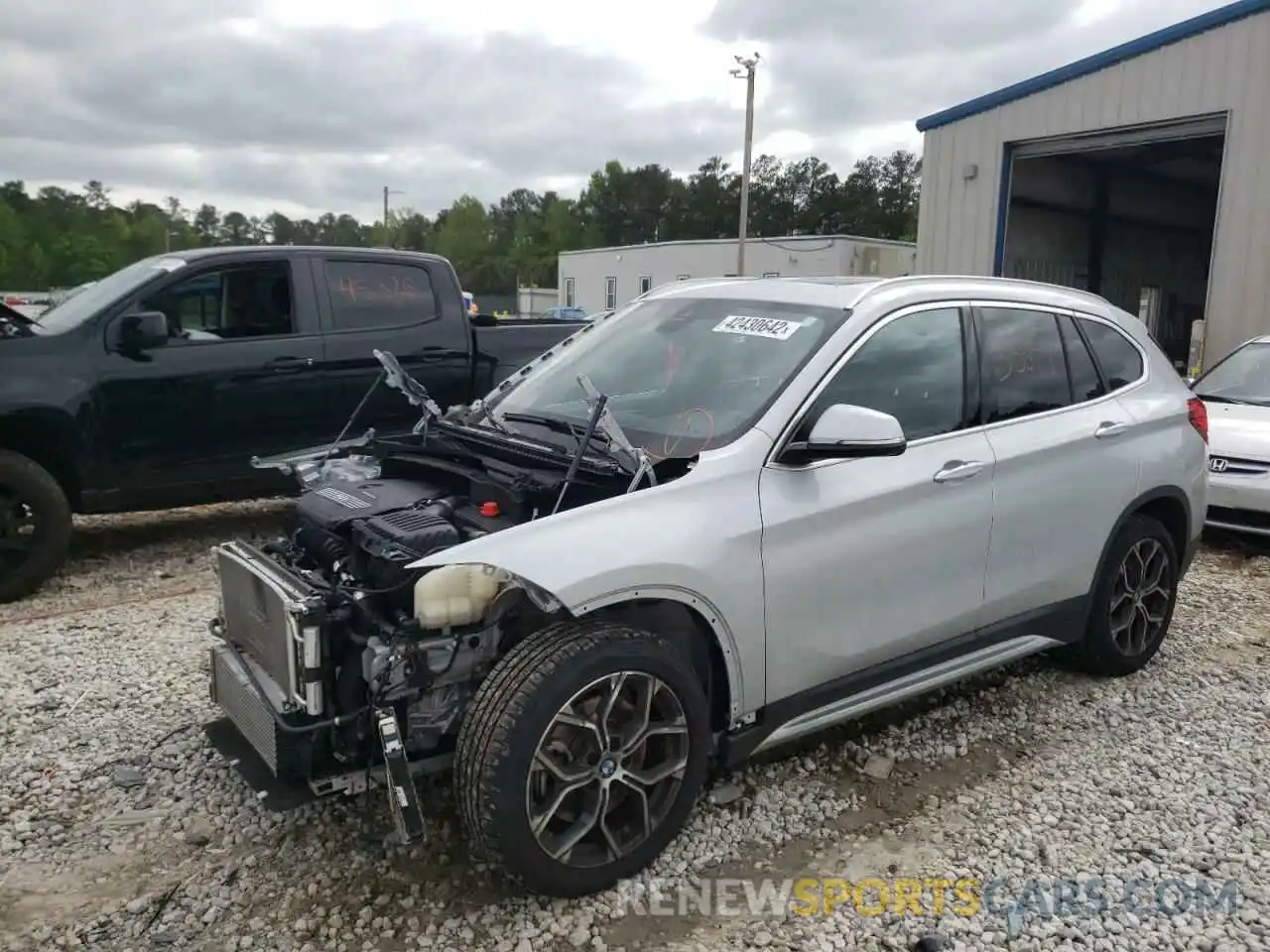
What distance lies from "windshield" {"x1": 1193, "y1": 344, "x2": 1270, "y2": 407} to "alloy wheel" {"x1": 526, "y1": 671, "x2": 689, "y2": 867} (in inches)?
265

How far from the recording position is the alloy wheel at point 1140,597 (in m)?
4.56

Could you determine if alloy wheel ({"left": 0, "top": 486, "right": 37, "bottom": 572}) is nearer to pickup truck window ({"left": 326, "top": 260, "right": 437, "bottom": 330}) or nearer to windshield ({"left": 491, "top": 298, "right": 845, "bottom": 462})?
pickup truck window ({"left": 326, "top": 260, "right": 437, "bottom": 330})

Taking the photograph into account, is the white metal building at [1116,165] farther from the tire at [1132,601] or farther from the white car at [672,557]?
the white car at [672,557]

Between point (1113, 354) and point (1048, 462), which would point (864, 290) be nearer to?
point (1048, 462)

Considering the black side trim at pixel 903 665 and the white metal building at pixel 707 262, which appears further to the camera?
the white metal building at pixel 707 262

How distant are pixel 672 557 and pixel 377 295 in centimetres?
494

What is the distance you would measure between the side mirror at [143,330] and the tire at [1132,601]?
534cm

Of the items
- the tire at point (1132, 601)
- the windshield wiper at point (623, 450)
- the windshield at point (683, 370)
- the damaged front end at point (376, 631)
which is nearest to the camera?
the damaged front end at point (376, 631)

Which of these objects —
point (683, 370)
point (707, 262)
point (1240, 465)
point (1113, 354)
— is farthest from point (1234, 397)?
point (707, 262)

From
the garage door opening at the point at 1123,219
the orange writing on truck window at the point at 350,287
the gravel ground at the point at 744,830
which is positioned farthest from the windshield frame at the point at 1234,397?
the orange writing on truck window at the point at 350,287

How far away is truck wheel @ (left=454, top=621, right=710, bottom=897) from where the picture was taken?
271cm

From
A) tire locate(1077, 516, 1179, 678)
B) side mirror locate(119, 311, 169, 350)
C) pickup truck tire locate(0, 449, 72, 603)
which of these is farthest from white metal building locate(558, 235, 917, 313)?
pickup truck tire locate(0, 449, 72, 603)

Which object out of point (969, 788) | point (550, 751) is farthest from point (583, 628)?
point (969, 788)

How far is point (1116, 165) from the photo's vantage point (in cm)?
1978
